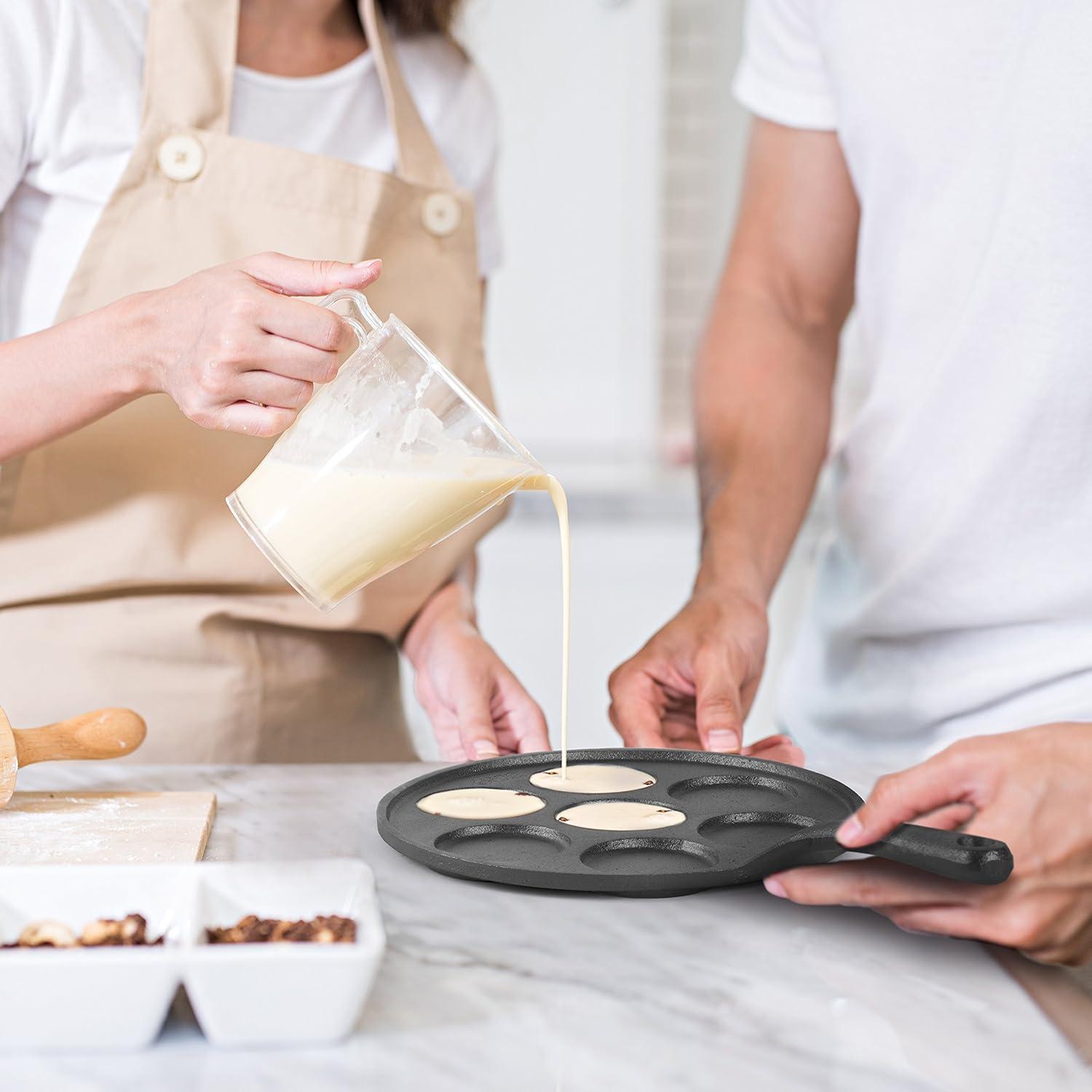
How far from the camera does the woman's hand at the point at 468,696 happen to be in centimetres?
107

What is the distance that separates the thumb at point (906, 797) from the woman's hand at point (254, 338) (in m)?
0.43

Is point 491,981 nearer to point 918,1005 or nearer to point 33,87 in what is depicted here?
point 918,1005

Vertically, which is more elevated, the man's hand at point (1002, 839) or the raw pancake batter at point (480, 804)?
the man's hand at point (1002, 839)

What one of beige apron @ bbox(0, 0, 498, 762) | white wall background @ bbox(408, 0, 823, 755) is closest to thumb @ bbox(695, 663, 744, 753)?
beige apron @ bbox(0, 0, 498, 762)

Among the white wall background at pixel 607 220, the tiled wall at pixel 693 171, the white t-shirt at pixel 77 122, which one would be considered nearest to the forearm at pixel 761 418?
the white t-shirt at pixel 77 122

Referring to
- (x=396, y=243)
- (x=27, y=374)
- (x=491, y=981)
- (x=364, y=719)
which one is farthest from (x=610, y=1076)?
(x=396, y=243)

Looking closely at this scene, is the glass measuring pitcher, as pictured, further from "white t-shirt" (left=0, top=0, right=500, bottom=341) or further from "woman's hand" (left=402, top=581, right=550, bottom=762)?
"white t-shirt" (left=0, top=0, right=500, bottom=341)

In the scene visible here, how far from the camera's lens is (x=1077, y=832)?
2.30 ft

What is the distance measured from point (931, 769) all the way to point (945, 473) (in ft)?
1.83

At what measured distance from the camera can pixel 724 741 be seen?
3.17 ft

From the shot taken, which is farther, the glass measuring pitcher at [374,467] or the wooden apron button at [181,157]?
the wooden apron button at [181,157]

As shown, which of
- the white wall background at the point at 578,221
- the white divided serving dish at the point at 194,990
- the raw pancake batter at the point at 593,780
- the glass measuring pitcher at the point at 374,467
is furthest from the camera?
the white wall background at the point at 578,221

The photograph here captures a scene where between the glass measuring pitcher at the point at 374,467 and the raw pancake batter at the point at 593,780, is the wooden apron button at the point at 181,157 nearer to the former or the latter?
the glass measuring pitcher at the point at 374,467

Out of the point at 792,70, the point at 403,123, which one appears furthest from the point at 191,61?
the point at 792,70
